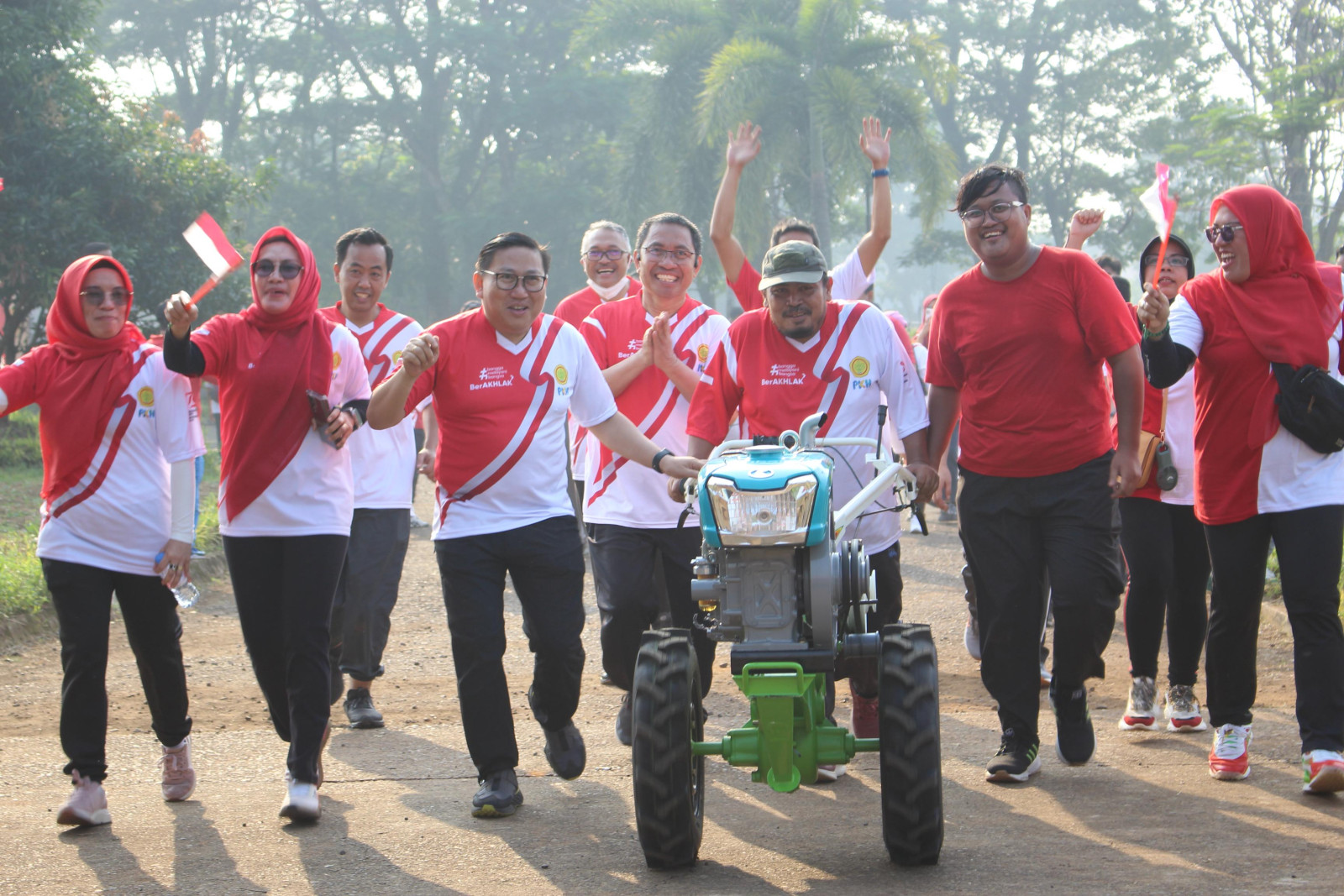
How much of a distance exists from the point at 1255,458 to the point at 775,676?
2312mm

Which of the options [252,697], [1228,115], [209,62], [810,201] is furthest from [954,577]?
[209,62]

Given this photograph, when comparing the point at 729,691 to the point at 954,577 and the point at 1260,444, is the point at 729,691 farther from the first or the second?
the point at 954,577

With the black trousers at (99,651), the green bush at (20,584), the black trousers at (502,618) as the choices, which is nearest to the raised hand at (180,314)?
the black trousers at (99,651)

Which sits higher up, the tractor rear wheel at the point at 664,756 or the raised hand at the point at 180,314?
the raised hand at the point at 180,314

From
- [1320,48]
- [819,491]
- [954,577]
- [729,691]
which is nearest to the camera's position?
[819,491]

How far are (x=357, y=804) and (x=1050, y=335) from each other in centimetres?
323

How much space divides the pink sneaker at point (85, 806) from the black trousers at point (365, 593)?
73.6 inches

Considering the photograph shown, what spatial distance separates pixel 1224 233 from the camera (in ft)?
19.6

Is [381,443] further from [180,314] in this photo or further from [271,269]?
[180,314]

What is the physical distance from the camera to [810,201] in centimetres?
3791

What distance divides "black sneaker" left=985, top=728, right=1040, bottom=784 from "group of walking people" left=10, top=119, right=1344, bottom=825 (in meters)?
0.02

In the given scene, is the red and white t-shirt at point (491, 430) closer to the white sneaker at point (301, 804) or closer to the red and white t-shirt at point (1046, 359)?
the white sneaker at point (301, 804)

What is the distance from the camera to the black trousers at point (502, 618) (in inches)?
230

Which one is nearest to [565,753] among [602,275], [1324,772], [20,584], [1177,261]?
[1324,772]
